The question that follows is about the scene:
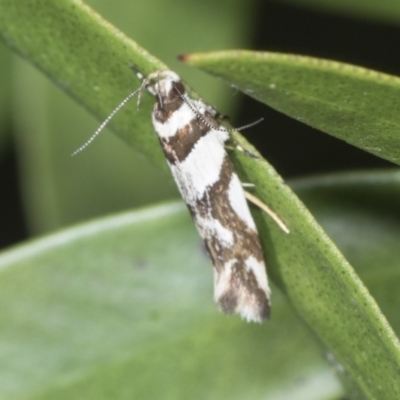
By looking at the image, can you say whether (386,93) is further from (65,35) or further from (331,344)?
(65,35)

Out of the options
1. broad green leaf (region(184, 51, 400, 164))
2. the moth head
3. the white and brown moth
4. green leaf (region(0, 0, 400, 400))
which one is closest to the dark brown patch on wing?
the white and brown moth

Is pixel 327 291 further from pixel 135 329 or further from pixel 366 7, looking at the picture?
pixel 366 7

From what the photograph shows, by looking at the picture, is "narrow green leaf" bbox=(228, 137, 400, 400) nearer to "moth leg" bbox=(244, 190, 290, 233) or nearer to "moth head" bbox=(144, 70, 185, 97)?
"moth leg" bbox=(244, 190, 290, 233)

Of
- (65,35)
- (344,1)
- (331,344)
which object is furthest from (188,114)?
(331,344)

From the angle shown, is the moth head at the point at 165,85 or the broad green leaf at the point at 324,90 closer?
the broad green leaf at the point at 324,90

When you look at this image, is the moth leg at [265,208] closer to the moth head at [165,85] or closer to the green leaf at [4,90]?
the moth head at [165,85]

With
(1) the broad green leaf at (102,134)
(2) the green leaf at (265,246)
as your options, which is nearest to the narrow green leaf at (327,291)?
(2) the green leaf at (265,246)
